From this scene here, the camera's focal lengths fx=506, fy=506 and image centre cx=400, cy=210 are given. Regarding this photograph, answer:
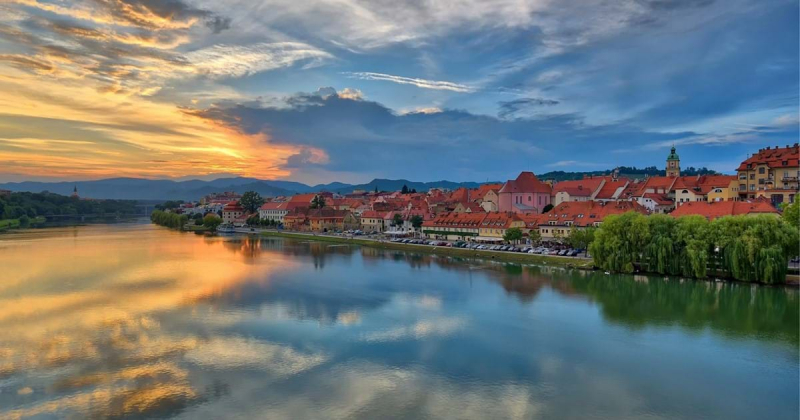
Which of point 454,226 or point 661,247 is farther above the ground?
point 454,226

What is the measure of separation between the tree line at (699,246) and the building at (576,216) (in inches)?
294

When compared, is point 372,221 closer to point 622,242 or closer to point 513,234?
point 513,234

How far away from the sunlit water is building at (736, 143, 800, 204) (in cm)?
1565

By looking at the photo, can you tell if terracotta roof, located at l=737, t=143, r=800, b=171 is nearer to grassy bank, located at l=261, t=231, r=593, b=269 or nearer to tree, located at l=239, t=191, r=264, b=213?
grassy bank, located at l=261, t=231, r=593, b=269

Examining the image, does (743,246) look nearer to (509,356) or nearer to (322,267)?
(509,356)

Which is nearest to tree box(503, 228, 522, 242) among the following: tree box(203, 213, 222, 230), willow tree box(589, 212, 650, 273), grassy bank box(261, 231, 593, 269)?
grassy bank box(261, 231, 593, 269)

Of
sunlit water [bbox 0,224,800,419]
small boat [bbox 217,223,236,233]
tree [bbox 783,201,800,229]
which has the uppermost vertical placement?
tree [bbox 783,201,800,229]

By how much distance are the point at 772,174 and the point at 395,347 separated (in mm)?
28998

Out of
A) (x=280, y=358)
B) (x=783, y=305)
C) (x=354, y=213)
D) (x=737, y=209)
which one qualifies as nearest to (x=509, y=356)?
(x=280, y=358)

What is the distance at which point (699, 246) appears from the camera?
18.4m

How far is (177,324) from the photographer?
1307 cm

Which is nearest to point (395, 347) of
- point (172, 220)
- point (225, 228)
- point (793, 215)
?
point (793, 215)

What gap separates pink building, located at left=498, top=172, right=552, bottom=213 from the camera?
40328 mm

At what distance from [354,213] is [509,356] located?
38.7 m
